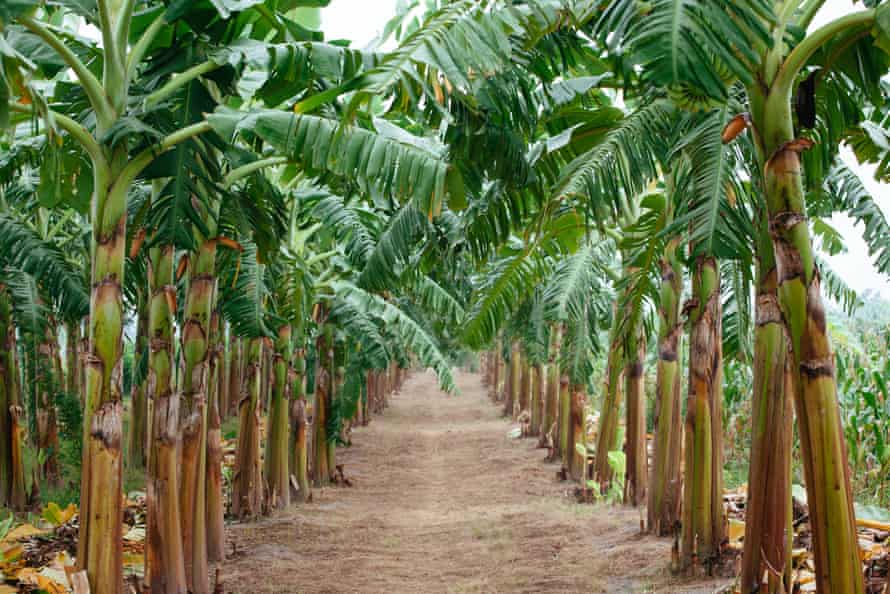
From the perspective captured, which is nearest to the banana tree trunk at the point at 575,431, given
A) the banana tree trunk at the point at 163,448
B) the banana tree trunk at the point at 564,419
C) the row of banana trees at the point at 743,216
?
the banana tree trunk at the point at 564,419

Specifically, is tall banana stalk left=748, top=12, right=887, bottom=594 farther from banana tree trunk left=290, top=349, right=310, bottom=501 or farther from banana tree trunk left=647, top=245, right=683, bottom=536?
banana tree trunk left=290, top=349, right=310, bottom=501

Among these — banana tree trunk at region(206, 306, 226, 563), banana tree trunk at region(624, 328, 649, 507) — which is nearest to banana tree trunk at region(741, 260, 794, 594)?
banana tree trunk at region(624, 328, 649, 507)

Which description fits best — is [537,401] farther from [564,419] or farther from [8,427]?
[8,427]

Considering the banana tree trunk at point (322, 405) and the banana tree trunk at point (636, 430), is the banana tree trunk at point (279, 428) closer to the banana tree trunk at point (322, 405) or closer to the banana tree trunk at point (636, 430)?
the banana tree trunk at point (322, 405)

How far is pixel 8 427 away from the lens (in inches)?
320

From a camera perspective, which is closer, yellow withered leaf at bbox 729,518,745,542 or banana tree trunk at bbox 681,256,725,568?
banana tree trunk at bbox 681,256,725,568

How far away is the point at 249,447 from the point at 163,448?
3.30 m

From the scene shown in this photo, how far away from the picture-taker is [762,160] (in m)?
3.55

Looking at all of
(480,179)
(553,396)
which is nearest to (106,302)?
(480,179)

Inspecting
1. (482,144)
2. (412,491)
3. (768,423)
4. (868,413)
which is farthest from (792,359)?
(412,491)

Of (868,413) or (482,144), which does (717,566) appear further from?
(868,413)

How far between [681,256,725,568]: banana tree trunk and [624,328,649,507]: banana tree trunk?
2231mm

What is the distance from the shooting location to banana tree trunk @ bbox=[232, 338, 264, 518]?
8039 mm

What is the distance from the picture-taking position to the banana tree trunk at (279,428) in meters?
8.73
